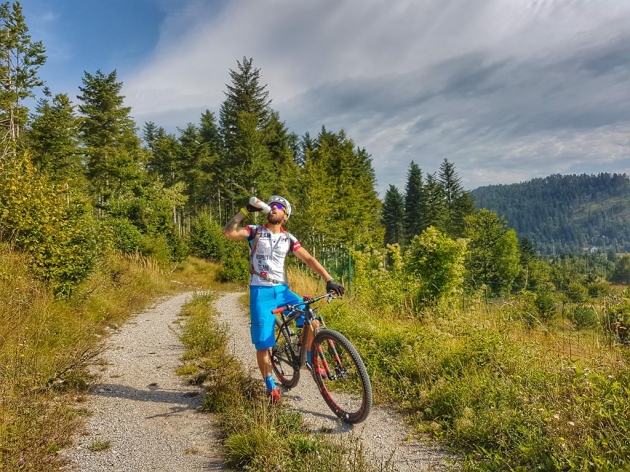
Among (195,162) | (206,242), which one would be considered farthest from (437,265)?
(195,162)

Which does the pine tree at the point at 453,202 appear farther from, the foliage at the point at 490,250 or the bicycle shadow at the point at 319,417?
the bicycle shadow at the point at 319,417

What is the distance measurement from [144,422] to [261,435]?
5.25 feet

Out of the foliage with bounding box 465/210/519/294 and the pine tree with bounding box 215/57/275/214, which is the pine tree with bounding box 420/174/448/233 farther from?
the pine tree with bounding box 215/57/275/214

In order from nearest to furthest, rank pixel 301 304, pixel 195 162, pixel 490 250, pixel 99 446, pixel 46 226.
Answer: pixel 99 446
pixel 301 304
pixel 46 226
pixel 490 250
pixel 195 162

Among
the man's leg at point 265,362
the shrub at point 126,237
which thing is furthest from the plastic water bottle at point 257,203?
the shrub at point 126,237

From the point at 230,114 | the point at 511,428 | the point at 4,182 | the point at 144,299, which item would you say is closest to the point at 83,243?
the point at 4,182

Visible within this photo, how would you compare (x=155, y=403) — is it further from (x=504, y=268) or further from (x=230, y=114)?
(x=504, y=268)

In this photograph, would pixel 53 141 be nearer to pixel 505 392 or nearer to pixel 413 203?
pixel 505 392

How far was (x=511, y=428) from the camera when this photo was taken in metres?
3.20

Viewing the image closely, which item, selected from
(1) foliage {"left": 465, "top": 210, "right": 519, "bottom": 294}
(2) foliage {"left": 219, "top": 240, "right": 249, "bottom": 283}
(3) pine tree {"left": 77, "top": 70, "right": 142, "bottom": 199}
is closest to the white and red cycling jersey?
(2) foliage {"left": 219, "top": 240, "right": 249, "bottom": 283}

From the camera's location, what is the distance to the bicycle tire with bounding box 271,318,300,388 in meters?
4.41

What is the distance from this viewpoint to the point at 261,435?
10.00ft

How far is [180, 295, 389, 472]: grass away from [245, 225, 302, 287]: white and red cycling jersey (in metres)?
1.26

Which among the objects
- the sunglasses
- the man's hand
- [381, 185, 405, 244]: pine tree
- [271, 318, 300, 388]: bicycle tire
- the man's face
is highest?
[381, 185, 405, 244]: pine tree
